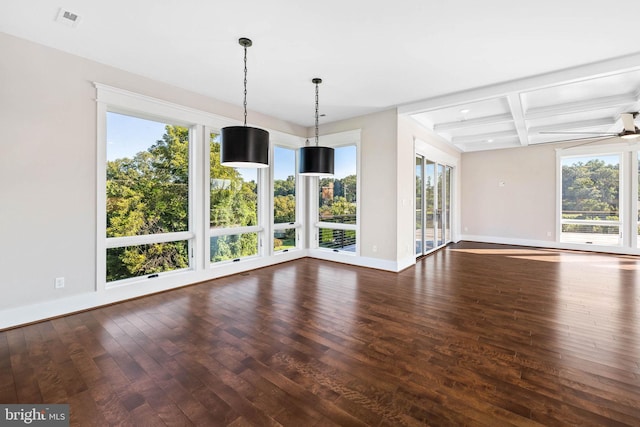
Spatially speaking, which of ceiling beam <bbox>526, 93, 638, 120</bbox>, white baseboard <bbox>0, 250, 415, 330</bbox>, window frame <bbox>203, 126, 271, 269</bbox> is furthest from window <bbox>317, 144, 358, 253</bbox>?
ceiling beam <bbox>526, 93, 638, 120</bbox>

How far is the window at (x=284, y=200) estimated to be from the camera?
5.95m

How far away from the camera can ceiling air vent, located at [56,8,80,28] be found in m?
2.62

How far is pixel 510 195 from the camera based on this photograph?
327 inches

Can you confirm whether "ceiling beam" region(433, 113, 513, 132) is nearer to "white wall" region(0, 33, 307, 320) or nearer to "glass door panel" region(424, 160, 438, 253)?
"glass door panel" region(424, 160, 438, 253)

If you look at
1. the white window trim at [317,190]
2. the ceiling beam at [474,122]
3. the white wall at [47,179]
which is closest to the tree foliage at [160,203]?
the white wall at [47,179]

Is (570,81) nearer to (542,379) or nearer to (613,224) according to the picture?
(542,379)

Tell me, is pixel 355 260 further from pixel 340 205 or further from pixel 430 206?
pixel 430 206

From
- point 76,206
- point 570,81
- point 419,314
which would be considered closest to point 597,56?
point 570,81

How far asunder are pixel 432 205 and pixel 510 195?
2996 mm

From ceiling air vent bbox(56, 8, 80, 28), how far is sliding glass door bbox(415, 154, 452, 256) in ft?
18.7

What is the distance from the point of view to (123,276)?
12.6 ft

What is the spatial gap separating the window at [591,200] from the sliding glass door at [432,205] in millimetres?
2866

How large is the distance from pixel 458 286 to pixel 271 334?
3053mm

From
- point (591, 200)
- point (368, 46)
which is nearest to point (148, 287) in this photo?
point (368, 46)
